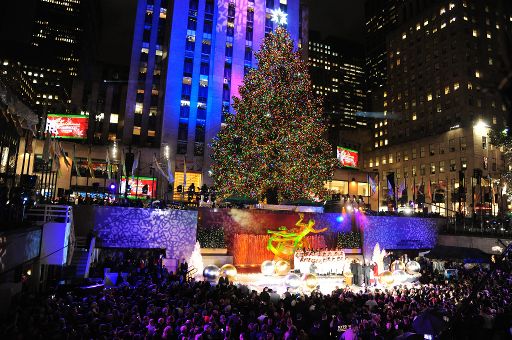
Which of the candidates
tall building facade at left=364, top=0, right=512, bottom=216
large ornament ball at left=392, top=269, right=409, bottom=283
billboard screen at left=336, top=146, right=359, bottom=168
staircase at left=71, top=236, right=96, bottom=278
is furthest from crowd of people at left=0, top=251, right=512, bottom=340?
tall building facade at left=364, top=0, right=512, bottom=216

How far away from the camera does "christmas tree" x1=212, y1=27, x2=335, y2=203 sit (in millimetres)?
34125

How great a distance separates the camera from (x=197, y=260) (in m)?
24.4

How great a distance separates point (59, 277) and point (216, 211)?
37.7 ft

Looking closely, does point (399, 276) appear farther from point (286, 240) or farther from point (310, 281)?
point (286, 240)

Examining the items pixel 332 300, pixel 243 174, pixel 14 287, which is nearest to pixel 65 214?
pixel 14 287

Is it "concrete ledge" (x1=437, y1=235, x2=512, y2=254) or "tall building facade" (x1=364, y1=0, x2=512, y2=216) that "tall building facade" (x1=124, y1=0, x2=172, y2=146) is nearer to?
"concrete ledge" (x1=437, y1=235, x2=512, y2=254)

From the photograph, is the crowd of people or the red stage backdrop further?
the red stage backdrop

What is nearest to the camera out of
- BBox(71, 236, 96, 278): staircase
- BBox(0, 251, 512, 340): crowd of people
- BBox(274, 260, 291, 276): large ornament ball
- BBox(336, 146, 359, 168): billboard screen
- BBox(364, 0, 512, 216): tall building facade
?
BBox(0, 251, 512, 340): crowd of people

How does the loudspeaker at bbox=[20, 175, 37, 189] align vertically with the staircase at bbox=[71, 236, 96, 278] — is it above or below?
above

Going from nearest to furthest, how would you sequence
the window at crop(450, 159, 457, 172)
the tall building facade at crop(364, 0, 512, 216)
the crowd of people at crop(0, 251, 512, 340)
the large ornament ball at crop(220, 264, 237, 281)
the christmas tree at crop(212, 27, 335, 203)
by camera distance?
the crowd of people at crop(0, 251, 512, 340), the large ornament ball at crop(220, 264, 237, 281), the christmas tree at crop(212, 27, 335, 203), the tall building facade at crop(364, 0, 512, 216), the window at crop(450, 159, 457, 172)

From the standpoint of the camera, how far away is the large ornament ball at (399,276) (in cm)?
2327

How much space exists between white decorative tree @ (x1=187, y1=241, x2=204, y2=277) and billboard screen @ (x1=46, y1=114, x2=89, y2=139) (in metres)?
27.0

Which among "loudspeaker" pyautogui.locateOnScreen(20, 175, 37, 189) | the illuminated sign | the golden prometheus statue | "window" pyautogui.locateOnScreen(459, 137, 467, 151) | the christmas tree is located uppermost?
the illuminated sign

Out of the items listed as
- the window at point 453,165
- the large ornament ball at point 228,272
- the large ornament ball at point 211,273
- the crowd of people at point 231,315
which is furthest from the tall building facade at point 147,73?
the window at point 453,165
